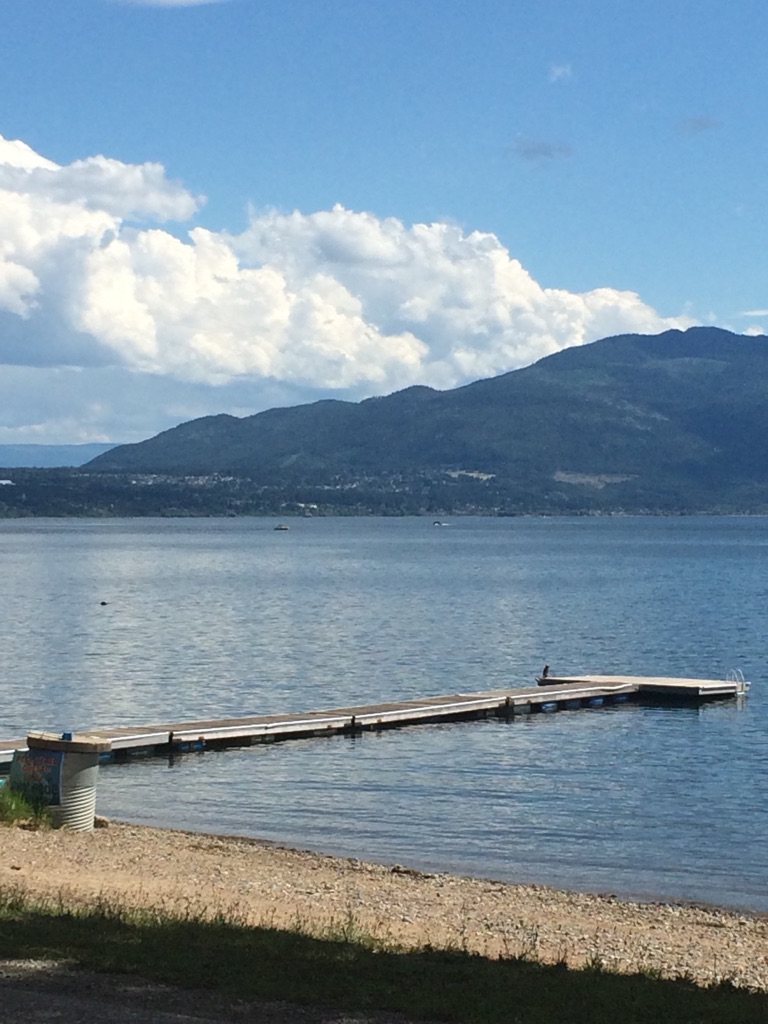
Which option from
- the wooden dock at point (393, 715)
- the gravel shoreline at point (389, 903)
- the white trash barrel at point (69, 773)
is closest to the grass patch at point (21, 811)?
the white trash barrel at point (69, 773)

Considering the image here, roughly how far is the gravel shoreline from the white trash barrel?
532 millimetres

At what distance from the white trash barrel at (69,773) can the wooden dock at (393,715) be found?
808 cm

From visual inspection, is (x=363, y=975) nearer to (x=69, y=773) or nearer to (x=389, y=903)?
(x=389, y=903)

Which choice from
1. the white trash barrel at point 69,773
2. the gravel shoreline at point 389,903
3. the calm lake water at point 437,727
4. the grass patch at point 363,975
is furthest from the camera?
the calm lake water at point 437,727

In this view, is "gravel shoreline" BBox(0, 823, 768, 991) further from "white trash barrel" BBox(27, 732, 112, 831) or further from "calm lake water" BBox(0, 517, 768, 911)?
"calm lake water" BBox(0, 517, 768, 911)

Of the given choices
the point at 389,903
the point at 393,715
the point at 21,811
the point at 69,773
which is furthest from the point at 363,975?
the point at 393,715

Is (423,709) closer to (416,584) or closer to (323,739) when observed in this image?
(323,739)

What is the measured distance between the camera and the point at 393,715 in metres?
41.2

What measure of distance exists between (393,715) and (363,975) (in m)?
28.8

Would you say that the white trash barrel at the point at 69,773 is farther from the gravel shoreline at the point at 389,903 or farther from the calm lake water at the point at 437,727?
the calm lake water at the point at 437,727

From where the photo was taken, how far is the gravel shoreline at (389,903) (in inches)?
650

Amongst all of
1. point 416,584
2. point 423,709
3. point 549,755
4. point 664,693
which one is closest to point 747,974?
point 549,755

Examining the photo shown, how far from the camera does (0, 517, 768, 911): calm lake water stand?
26.9 metres

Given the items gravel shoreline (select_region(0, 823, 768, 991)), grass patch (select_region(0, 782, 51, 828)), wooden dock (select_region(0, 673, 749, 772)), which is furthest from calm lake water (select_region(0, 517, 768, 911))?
grass patch (select_region(0, 782, 51, 828))
